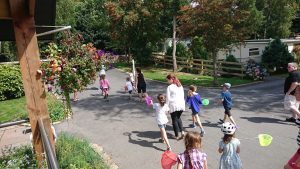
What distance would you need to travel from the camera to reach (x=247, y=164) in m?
7.59

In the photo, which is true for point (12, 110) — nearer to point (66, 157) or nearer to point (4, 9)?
point (66, 157)

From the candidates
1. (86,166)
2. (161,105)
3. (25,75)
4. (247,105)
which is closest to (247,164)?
(161,105)

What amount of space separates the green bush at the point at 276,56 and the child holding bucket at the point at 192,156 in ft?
76.7

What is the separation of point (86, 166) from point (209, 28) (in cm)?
1425

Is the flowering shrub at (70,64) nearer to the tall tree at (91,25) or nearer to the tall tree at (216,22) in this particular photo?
the tall tree at (216,22)

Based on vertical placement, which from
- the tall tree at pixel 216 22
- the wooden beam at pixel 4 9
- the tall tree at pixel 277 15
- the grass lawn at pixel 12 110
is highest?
the tall tree at pixel 277 15

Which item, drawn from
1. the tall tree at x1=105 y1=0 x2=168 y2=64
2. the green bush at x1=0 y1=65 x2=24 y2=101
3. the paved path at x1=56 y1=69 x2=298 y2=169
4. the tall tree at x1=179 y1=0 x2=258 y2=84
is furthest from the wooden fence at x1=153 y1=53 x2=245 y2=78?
the green bush at x1=0 y1=65 x2=24 y2=101

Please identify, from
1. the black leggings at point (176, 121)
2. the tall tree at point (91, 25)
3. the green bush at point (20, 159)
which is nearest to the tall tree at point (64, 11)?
the tall tree at point (91, 25)

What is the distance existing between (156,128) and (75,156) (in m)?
4.29

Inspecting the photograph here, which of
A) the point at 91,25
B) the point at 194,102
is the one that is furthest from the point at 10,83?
the point at 91,25

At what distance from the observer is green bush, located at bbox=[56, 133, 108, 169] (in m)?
6.52

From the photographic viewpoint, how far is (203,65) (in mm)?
27000

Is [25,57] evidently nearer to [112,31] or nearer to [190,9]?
[190,9]

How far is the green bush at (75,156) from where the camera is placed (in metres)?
6.52
